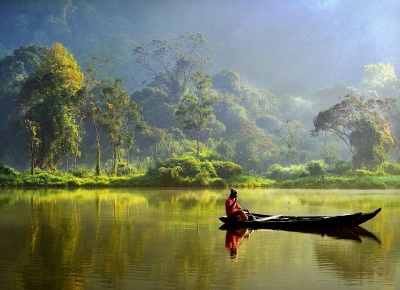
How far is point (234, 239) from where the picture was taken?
14.3 m

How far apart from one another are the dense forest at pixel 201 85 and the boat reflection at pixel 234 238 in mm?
28081

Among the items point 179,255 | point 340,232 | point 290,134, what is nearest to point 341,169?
point 290,134

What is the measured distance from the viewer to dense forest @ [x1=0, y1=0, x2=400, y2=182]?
152ft

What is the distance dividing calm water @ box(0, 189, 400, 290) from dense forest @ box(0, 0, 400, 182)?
2605 centimetres

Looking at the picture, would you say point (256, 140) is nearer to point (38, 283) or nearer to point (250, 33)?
point (38, 283)

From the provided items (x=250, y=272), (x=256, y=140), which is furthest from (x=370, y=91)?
(x=250, y=272)

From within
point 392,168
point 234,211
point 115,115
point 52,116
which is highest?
point 115,115

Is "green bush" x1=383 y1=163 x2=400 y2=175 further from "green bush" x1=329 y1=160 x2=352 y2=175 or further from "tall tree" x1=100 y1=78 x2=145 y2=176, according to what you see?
"tall tree" x1=100 y1=78 x2=145 y2=176

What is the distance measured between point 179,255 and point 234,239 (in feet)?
8.80

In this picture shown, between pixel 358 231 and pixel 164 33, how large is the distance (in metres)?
110

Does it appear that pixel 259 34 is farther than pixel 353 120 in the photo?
Yes

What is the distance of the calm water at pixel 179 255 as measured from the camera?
945cm

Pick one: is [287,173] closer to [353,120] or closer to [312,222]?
[353,120]

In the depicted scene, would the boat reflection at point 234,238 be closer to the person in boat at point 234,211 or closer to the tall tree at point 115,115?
the person in boat at point 234,211
